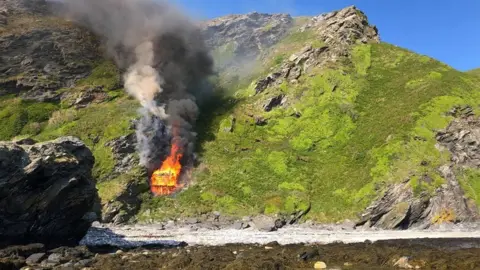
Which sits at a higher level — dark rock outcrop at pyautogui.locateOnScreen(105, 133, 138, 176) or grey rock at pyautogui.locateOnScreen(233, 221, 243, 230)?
dark rock outcrop at pyautogui.locateOnScreen(105, 133, 138, 176)

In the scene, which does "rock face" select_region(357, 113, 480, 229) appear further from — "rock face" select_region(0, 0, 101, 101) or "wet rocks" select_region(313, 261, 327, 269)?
"rock face" select_region(0, 0, 101, 101)

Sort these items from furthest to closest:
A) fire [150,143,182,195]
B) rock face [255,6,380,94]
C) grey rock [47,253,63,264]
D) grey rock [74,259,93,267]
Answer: rock face [255,6,380,94], fire [150,143,182,195], grey rock [47,253,63,264], grey rock [74,259,93,267]

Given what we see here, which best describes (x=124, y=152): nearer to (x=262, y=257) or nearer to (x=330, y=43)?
(x=262, y=257)

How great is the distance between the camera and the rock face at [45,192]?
124 feet

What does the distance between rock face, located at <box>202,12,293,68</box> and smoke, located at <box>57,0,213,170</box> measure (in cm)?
3116

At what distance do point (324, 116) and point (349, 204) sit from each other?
27795mm

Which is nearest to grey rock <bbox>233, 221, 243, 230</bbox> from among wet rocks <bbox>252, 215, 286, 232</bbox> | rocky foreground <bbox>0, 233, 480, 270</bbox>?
wet rocks <bbox>252, 215, 286, 232</bbox>

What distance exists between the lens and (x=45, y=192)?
40.6 m

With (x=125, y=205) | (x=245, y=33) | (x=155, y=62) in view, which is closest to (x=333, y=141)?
(x=125, y=205)

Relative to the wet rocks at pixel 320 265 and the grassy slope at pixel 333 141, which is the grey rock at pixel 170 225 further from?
the wet rocks at pixel 320 265

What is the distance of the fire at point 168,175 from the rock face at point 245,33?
75335mm

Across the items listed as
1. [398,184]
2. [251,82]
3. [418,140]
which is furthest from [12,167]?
[251,82]

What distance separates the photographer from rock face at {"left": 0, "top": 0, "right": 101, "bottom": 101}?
96.2 m

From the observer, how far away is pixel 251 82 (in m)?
109
